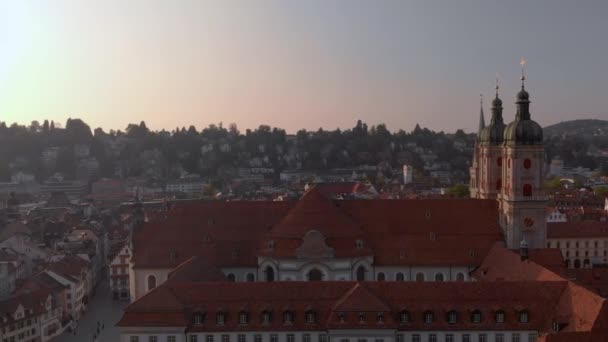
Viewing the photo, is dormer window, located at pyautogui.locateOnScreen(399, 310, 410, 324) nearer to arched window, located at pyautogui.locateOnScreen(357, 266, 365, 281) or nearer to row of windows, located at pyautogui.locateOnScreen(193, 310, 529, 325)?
row of windows, located at pyautogui.locateOnScreen(193, 310, 529, 325)

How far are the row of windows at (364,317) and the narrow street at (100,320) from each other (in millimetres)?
19337

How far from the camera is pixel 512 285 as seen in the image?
1817 inches

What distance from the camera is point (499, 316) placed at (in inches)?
1754

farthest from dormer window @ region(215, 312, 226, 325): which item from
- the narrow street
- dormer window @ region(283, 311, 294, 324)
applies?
the narrow street

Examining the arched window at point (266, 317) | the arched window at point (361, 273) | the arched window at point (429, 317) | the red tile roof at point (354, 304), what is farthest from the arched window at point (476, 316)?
the arched window at point (361, 273)

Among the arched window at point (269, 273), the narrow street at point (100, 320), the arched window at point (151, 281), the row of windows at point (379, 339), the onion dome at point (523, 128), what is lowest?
the narrow street at point (100, 320)

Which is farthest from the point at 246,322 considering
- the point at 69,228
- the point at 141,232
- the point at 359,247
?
the point at 69,228

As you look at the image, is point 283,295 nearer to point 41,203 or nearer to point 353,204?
point 353,204

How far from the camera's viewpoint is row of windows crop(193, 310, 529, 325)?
1746 inches

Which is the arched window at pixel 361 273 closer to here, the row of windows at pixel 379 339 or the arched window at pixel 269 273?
the arched window at pixel 269 273

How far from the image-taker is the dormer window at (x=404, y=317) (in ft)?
147

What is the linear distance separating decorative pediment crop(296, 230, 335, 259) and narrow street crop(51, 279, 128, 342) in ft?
59.9

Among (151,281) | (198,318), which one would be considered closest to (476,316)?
(198,318)

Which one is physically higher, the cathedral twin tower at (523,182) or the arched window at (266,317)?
the cathedral twin tower at (523,182)
